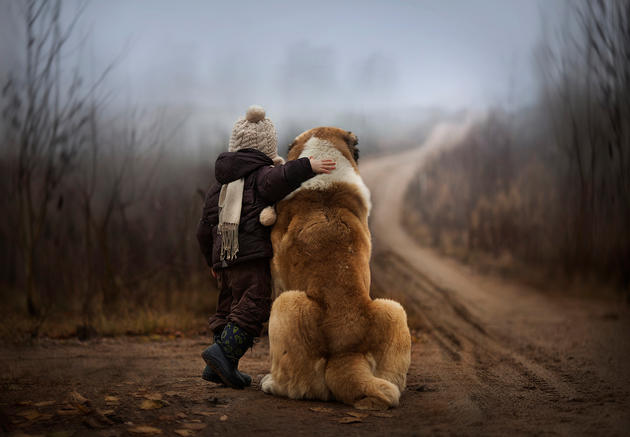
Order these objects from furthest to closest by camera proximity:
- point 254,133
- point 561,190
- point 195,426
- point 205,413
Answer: point 561,190 → point 254,133 → point 205,413 → point 195,426

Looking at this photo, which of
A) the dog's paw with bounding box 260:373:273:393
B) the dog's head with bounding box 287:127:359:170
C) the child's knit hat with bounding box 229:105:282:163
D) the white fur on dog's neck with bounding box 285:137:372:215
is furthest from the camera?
the child's knit hat with bounding box 229:105:282:163

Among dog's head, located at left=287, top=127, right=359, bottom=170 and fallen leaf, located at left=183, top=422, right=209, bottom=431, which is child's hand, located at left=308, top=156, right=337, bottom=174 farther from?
fallen leaf, located at left=183, top=422, right=209, bottom=431

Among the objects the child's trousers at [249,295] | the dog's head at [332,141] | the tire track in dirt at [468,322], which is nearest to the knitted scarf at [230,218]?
the child's trousers at [249,295]

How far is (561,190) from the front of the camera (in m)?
12.1

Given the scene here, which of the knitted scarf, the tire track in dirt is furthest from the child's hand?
the tire track in dirt

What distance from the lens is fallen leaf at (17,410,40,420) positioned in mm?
2928

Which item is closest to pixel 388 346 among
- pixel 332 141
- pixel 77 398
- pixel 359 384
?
pixel 359 384

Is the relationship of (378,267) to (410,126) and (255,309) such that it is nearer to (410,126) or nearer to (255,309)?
(255,309)

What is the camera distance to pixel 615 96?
7.91m

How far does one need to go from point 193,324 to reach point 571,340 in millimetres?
4645

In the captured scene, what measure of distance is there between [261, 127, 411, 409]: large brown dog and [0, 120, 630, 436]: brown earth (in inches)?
5.7

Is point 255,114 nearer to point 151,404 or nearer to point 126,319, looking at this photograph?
point 151,404

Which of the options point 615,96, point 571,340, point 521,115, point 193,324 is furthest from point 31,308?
point 521,115

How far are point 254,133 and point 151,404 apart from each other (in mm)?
1983
